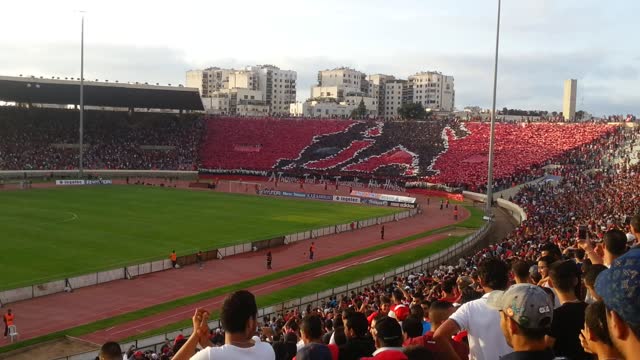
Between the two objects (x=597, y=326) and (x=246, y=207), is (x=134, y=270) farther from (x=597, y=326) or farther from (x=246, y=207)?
(x=597, y=326)

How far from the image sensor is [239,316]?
16.0 feet

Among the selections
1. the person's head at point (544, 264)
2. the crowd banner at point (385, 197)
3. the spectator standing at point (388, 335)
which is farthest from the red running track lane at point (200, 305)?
the crowd banner at point (385, 197)

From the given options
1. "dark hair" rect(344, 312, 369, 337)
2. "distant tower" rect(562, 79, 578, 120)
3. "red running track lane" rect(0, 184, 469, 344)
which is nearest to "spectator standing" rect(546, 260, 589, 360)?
"dark hair" rect(344, 312, 369, 337)

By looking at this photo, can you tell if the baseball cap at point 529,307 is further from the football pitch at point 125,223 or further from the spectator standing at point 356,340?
the football pitch at point 125,223

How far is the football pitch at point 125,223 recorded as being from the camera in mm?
33688

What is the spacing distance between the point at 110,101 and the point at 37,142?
12.2 meters

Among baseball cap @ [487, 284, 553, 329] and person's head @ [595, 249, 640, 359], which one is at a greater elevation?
person's head @ [595, 249, 640, 359]

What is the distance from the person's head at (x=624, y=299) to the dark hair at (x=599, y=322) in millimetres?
464

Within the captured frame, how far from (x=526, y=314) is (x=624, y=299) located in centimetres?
96

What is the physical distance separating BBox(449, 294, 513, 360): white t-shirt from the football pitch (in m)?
26.6

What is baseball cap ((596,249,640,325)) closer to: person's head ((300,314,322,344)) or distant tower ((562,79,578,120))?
person's head ((300,314,322,344))

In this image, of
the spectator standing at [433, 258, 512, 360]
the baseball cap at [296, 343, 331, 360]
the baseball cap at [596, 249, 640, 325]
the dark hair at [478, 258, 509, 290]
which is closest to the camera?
the baseball cap at [596, 249, 640, 325]

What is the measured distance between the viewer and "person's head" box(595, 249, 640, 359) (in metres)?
3.19

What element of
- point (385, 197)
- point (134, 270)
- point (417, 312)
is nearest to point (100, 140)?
point (385, 197)
